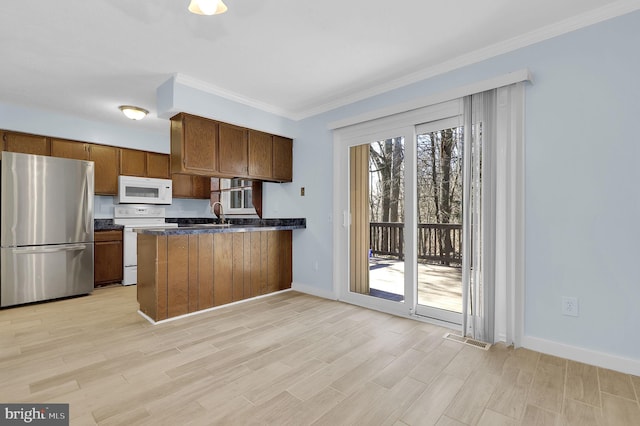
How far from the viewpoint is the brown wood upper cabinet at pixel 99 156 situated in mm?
4438

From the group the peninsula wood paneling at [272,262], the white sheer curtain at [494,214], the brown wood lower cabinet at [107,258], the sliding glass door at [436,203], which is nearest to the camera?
the white sheer curtain at [494,214]

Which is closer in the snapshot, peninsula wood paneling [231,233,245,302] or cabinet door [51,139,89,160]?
peninsula wood paneling [231,233,245,302]

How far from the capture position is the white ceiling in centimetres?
216

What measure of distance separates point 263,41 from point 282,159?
78.7 inches

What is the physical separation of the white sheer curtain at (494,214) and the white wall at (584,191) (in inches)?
3.4

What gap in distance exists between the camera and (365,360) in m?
2.30

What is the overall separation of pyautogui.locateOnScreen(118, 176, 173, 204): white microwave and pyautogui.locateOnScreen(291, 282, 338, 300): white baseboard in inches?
111

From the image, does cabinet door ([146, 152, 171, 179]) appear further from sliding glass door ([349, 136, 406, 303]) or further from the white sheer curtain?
the white sheer curtain

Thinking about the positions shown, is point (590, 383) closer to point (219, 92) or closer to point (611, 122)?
point (611, 122)

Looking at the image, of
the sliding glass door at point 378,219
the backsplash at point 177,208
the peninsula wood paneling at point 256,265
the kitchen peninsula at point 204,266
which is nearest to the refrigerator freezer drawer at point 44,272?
the backsplash at point 177,208

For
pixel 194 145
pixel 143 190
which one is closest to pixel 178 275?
pixel 194 145

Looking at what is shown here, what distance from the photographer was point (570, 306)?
2316mm

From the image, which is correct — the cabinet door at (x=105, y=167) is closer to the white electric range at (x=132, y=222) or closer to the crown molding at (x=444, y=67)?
the white electric range at (x=132, y=222)

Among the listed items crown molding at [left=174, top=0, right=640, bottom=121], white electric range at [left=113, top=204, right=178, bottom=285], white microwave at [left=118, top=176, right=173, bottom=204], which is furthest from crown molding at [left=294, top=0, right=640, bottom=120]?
white electric range at [left=113, top=204, right=178, bottom=285]
